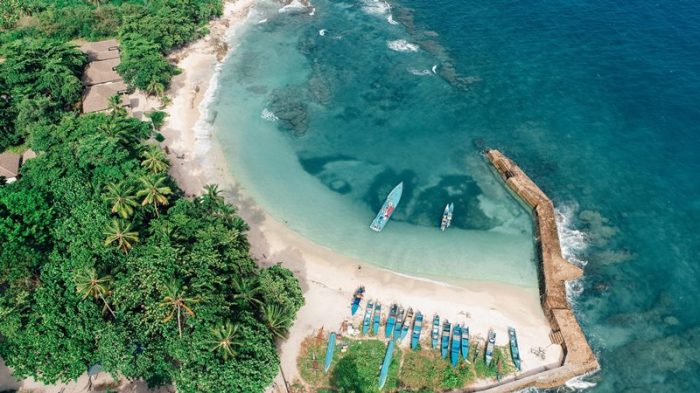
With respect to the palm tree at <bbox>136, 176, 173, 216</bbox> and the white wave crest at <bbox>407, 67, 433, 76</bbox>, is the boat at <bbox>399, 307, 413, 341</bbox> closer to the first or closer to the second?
the palm tree at <bbox>136, 176, 173, 216</bbox>

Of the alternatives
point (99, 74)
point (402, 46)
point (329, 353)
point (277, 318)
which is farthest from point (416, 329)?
point (99, 74)

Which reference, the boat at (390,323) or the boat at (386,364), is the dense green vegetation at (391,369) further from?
the boat at (390,323)

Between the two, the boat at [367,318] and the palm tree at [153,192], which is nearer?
the boat at [367,318]

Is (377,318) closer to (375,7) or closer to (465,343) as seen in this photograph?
(465,343)

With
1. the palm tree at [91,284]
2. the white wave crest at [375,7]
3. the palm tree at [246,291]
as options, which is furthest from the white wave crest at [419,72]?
the palm tree at [91,284]

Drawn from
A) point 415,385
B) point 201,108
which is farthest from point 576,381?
point 201,108

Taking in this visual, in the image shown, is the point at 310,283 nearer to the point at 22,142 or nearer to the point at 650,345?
the point at 650,345
